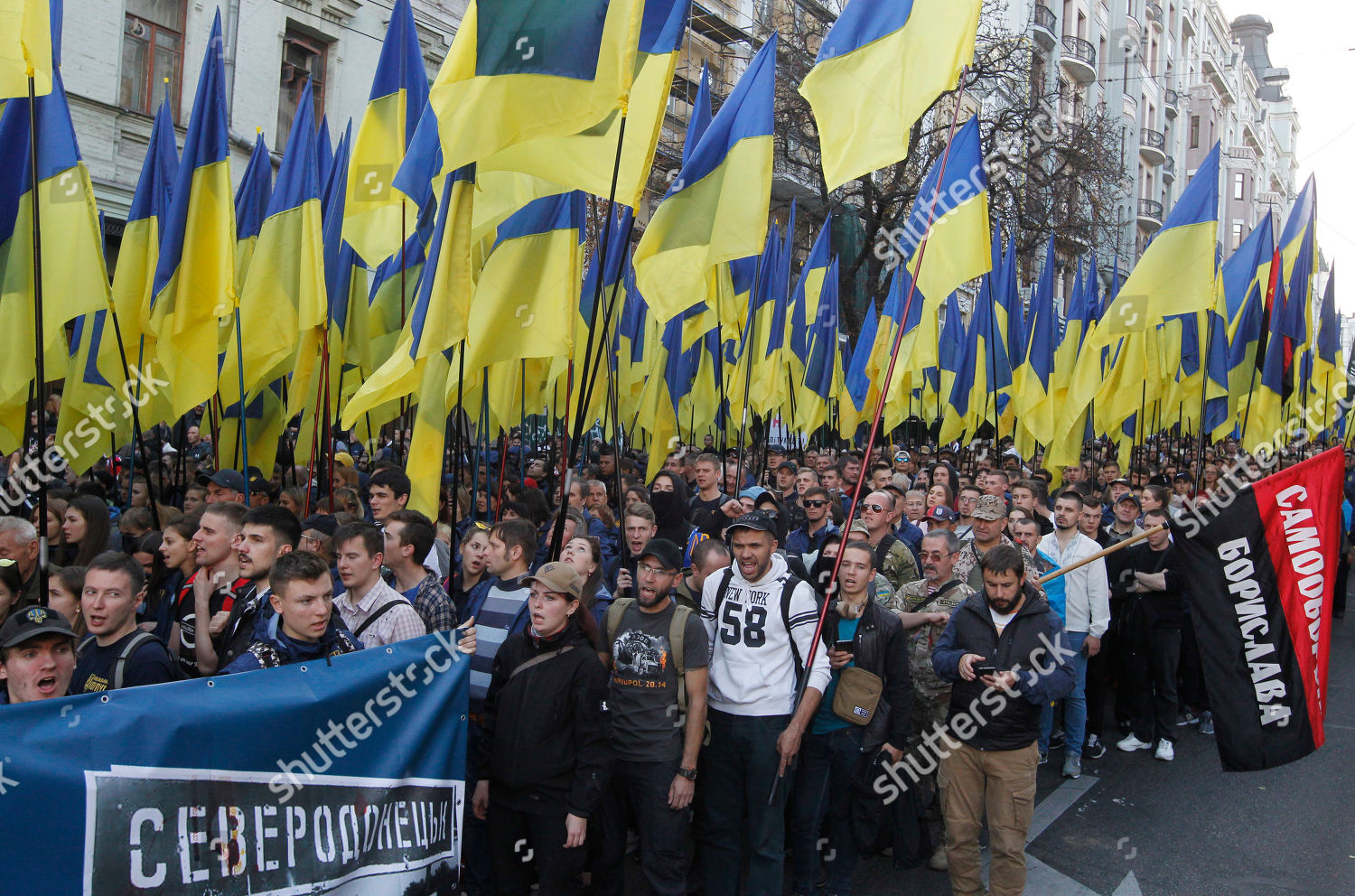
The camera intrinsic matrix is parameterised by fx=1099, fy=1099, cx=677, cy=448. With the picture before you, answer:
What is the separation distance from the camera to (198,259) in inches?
261

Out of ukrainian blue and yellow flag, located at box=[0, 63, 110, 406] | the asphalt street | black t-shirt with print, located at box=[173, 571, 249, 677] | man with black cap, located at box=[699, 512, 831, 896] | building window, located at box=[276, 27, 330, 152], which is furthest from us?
building window, located at box=[276, 27, 330, 152]

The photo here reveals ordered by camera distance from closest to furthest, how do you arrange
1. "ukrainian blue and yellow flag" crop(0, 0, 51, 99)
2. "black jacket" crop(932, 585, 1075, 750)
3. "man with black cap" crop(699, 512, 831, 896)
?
"ukrainian blue and yellow flag" crop(0, 0, 51, 99), "black jacket" crop(932, 585, 1075, 750), "man with black cap" crop(699, 512, 831, 896)

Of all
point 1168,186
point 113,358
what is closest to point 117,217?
point 113,358

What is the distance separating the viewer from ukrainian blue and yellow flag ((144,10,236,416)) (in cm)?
657

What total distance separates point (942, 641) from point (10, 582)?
3873mm

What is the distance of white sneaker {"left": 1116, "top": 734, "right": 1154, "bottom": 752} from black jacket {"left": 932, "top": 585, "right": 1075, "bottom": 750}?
10.3ft

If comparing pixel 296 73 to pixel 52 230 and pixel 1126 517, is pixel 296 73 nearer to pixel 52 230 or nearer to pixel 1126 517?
pixel 52 230

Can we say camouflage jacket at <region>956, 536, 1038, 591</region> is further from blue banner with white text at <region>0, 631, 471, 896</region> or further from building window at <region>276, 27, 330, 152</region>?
building window at <region>276, 27, 330, 152</region>

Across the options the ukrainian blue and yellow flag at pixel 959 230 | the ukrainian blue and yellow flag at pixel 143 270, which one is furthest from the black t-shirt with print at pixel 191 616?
the ukrainian blue and yellow flag at pixel 959 230

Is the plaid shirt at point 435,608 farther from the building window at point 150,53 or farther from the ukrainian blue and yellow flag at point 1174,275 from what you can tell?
the building window at point 150,53

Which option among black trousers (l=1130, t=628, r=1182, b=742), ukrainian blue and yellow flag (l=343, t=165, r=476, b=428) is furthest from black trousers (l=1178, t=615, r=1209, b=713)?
ukrainian blue and yellow flag (l=343, t=165, r=476, b=428)

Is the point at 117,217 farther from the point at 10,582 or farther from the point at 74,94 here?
the point at 10,582

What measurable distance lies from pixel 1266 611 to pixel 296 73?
1881cm

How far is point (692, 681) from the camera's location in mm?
4453
